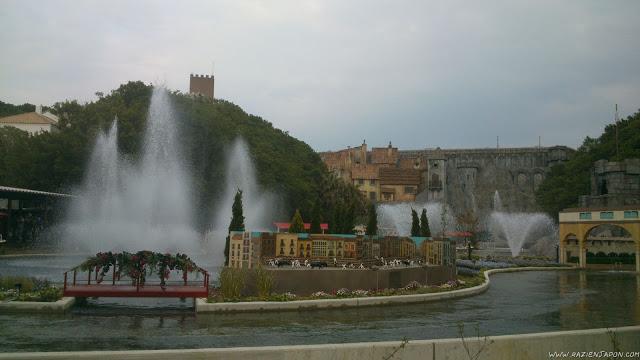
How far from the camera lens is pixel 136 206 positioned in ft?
123

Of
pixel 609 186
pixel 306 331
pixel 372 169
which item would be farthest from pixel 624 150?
pixel 306 331

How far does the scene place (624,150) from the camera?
205 ft

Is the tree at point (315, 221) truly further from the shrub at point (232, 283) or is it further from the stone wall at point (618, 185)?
the stone wall at point (618, 185)

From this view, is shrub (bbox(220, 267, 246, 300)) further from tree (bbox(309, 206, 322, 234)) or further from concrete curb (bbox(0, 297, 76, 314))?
tree (bbox(309, 206, 322, 234))

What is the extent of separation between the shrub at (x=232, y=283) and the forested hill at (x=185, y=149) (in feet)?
106

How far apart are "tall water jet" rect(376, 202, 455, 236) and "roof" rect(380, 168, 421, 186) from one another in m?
7.71

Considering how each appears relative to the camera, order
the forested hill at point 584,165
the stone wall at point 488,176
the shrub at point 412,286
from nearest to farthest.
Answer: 1. the shrub at point 412,286
2. the forested hill at point 584,165
3. the stone wall at point 488,176

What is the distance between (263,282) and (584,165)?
60.9 m

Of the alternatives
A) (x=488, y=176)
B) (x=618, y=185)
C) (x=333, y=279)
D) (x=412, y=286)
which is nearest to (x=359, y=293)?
(x=333, y=279)

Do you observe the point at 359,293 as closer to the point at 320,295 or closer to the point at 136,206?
the point at 320,295

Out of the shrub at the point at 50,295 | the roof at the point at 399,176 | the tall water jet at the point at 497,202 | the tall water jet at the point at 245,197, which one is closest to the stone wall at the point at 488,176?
the tall water jet at the point at 497,202

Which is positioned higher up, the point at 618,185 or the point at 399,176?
the point at 399,176

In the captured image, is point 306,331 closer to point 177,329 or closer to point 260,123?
point 177,329

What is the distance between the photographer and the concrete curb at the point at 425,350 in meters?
7.29
